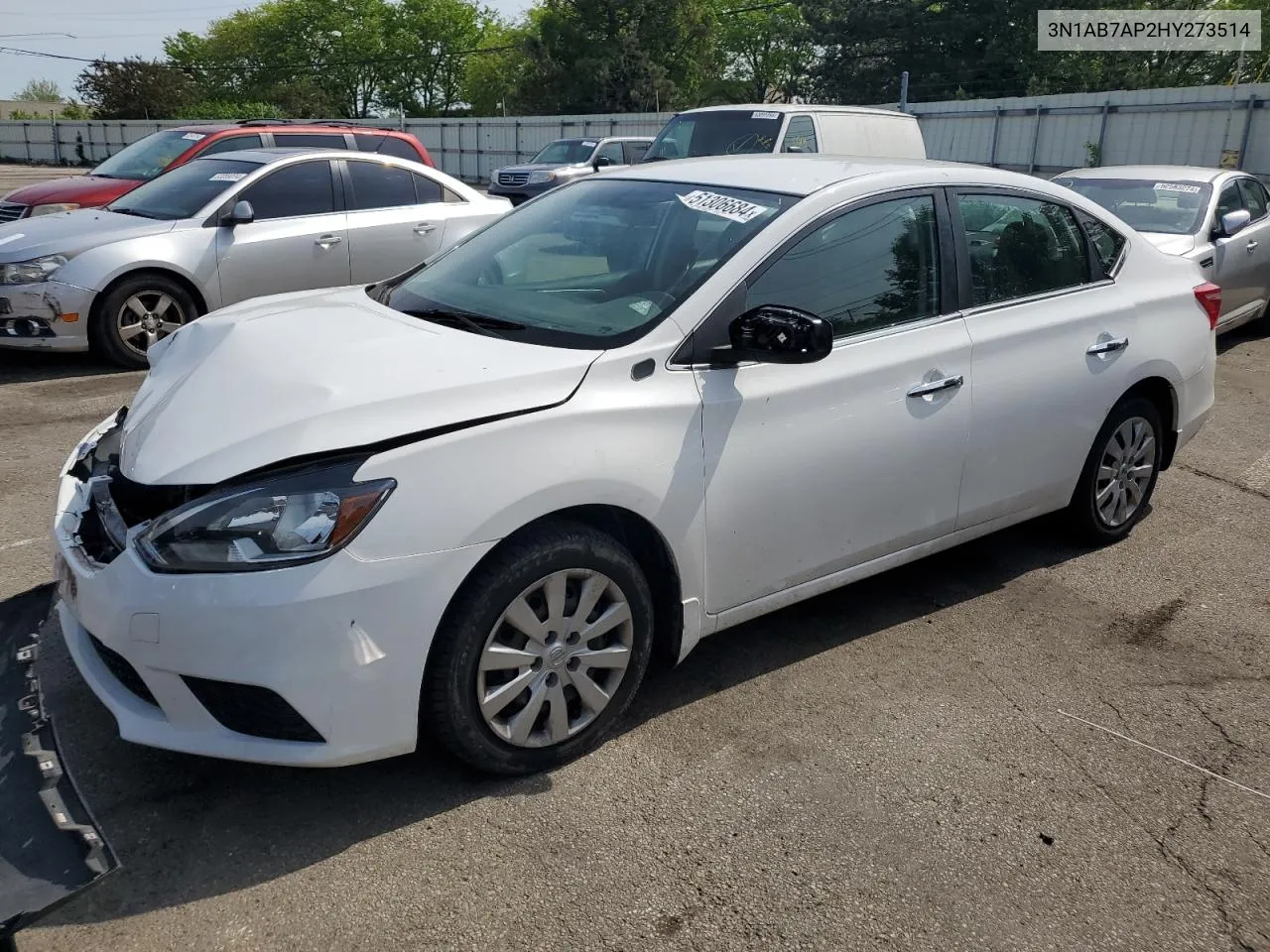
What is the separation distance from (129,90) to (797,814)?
227 feet

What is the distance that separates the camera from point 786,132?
38.0 ft

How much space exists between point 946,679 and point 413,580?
6.70 ft

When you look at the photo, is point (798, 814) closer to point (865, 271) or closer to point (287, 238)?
point (865, 271)

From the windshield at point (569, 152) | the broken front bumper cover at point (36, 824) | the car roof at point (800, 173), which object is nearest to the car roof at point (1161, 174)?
the car roof at point (800, 173)

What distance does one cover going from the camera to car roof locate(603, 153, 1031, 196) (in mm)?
3875

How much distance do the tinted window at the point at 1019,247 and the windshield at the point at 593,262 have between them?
3.00 ft

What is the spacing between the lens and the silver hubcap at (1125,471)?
15.9 feet

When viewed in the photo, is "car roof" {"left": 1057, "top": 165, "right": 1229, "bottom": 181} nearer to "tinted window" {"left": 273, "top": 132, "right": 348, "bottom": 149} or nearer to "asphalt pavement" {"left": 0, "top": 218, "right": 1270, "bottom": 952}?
"asphalt pavement" {"left": 0, "top": 218, "right": 1270, "bottom": 952}

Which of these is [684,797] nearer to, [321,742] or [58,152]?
[321,742]

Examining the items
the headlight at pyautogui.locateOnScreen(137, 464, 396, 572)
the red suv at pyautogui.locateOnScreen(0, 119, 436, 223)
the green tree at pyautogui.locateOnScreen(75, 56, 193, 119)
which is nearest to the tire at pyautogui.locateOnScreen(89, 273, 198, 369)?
the red suv at pyautogui.locateOnScreen(0, 119, 436, 223)

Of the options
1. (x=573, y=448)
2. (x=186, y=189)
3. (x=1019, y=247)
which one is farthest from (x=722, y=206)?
(x=186, y=189)

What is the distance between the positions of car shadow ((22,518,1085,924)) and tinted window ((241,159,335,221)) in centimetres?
525

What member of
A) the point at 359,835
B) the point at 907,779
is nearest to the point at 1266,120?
the point at 907,779

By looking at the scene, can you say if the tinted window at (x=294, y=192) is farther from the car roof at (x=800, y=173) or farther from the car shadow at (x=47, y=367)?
the car roof at (x=800, y=173)
